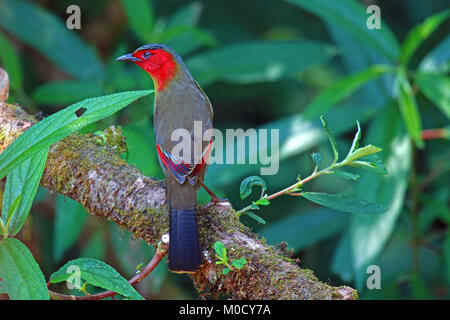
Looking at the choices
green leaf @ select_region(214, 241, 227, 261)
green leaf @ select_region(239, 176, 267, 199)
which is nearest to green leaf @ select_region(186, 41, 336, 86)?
green leaf @ select_region(239, 176, 267, 199)

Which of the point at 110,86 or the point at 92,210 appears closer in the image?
the point at 92,210

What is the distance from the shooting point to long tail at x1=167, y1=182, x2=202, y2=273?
1339 mm

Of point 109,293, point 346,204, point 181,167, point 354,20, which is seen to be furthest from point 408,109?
point 109,293

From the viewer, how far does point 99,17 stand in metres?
4.35

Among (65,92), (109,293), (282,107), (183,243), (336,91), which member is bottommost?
(109,293)

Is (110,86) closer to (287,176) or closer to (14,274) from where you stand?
(287,176)

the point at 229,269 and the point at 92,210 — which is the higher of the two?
the point at 92,210

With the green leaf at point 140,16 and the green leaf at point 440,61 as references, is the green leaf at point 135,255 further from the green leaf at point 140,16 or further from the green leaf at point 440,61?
the green leaf at point 440,61

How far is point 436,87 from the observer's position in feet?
9.58

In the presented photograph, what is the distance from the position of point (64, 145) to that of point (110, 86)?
155 cm

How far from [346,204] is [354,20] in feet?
5.99

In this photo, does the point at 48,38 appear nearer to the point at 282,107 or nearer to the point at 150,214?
the point at 282,107

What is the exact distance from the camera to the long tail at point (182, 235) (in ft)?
4.39
